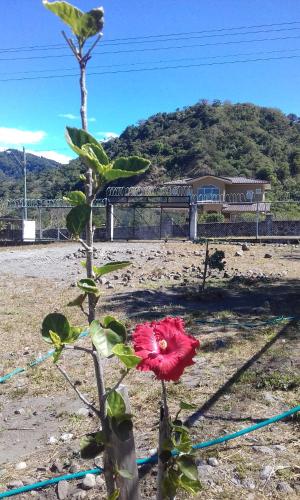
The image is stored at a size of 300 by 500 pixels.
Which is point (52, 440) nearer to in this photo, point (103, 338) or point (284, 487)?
point (284, 487)

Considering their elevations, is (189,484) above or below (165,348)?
below

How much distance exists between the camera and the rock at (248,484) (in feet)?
6.98

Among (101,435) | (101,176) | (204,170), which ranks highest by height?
(204,170)

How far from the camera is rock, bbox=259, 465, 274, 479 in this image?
220 centimetres

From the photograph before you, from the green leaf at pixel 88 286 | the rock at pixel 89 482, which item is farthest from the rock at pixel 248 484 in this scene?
the green leaf at pixel 88 286

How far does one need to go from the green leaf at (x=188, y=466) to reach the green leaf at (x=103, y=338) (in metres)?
0.46

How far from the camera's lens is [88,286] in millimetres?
1131

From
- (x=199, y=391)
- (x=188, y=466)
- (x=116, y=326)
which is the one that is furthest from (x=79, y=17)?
(x=199, y=391)

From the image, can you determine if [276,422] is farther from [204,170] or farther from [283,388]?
[204,170]

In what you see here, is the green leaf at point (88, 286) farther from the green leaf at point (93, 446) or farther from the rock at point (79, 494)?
the rock at point (79, 494)

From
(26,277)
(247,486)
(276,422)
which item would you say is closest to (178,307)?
(276,422)

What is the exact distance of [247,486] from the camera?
2.14 metres

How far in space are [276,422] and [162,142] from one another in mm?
66772

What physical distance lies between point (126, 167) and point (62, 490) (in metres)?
1.72
